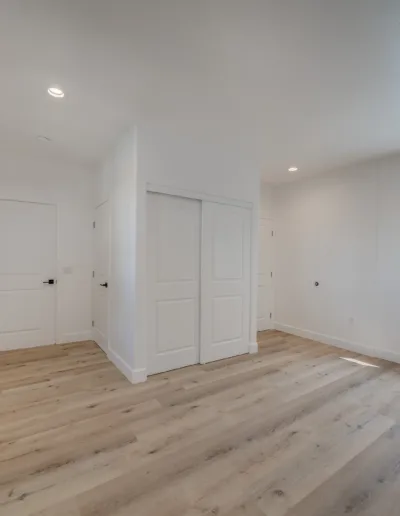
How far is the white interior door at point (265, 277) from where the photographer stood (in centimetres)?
512

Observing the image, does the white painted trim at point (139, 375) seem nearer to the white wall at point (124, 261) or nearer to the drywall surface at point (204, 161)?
the white wall at point (124, 261)

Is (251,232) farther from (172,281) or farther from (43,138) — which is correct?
(43,138)

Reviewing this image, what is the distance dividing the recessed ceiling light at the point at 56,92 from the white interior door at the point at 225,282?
5.81 feet

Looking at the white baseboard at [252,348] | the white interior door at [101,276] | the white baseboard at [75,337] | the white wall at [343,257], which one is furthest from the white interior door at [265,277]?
the white baseboard at [75,337]

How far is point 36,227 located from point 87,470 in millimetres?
3338

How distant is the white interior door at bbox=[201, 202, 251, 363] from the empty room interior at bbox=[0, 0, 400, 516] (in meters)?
0.03

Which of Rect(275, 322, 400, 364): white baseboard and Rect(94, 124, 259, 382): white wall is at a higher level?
Rect(94, 124, 259, 382): white wall

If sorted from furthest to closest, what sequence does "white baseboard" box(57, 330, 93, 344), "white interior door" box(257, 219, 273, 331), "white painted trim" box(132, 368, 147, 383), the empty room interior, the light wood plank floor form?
"white interior door" box(257, 219, 273, 331) < "white baseboard" box(57, 330, 93, 344) < "white painted trim" box(132, 368, 147, 383) < the empty room interior < the light wood plank floor

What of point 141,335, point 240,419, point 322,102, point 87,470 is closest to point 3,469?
point 87,470

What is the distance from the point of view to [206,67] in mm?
2029

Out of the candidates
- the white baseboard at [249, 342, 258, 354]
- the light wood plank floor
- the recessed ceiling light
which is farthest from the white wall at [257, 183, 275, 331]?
the recessed ceiling light

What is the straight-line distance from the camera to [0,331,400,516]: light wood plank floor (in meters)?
1.51

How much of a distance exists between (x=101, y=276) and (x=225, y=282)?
1.79 metres

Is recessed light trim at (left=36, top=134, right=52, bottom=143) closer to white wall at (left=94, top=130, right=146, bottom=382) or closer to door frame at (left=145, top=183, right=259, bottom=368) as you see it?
white wall at (left=94, top=130, right=146, bottom=382)
